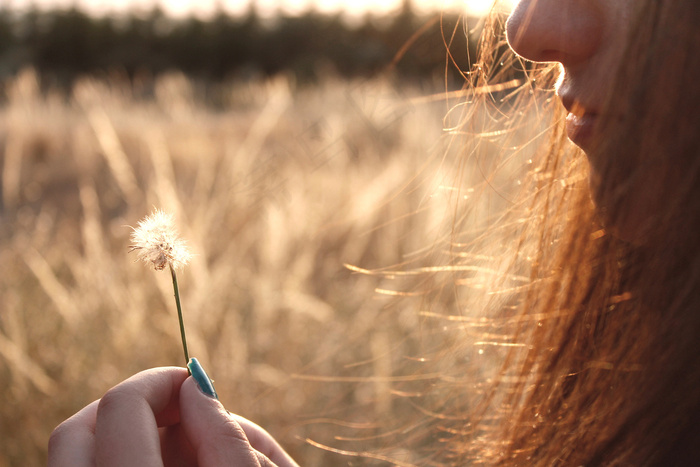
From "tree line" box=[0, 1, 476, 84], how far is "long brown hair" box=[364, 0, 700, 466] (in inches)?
505

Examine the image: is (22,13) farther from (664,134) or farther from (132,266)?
(664,134)

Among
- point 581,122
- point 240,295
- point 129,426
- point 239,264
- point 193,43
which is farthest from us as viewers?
point 193,43

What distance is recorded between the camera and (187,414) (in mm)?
602

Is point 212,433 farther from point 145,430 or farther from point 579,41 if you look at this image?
point 579,41

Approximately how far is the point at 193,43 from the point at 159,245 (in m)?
16.7

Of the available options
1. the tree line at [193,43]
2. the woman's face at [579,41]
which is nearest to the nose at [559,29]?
the woman's face at [579,41]

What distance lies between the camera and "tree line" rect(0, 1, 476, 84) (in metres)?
14.1

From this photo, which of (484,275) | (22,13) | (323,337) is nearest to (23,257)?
(323,337)

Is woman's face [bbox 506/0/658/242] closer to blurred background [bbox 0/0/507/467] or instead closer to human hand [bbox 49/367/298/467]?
blurred background [bbox 0/0/507/467]

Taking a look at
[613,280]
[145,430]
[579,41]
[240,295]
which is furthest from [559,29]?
[240,295]

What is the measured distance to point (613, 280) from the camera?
2.64ft

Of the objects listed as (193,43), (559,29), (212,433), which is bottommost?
(212,433)

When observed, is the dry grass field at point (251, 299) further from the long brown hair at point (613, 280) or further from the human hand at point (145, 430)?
the human hand at point (145, 430)

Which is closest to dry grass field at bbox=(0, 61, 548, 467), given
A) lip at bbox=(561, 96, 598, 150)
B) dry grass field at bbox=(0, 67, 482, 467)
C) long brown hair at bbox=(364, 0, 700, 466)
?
dry grass field at bbox=(0, 67, 482, 467)
